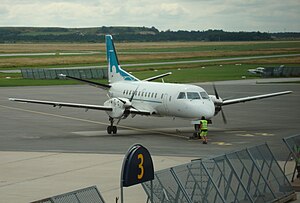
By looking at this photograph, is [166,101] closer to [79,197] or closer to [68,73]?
[79,197]

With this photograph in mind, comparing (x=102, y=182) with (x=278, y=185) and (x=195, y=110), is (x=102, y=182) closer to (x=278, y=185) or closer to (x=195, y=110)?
(x=278, y=185)

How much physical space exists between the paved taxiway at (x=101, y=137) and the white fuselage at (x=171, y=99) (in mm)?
1424

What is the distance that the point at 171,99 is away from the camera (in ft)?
129

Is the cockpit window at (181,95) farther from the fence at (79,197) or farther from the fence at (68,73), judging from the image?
the fence at (68,73)

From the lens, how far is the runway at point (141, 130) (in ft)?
115

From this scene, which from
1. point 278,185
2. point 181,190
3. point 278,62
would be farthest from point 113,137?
point 278,62

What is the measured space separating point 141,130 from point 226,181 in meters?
22.8

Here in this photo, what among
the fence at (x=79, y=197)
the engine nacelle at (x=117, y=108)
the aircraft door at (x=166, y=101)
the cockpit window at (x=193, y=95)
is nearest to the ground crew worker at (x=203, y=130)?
the cockpit window at (x=193, y=95)

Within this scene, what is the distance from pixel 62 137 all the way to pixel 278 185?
62.2 ft

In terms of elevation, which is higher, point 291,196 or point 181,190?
point 181,190

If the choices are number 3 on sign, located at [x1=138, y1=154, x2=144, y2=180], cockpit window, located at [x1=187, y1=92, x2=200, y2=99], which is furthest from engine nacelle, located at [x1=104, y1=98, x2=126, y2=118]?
number 3 on sign, located at [x1=138, y1=154, x2=144, y2=180]

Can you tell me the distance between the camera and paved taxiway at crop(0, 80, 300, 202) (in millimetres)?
28953

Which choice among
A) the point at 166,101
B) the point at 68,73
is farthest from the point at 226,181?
the point at 68,73

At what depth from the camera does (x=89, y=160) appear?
31.1 metres
